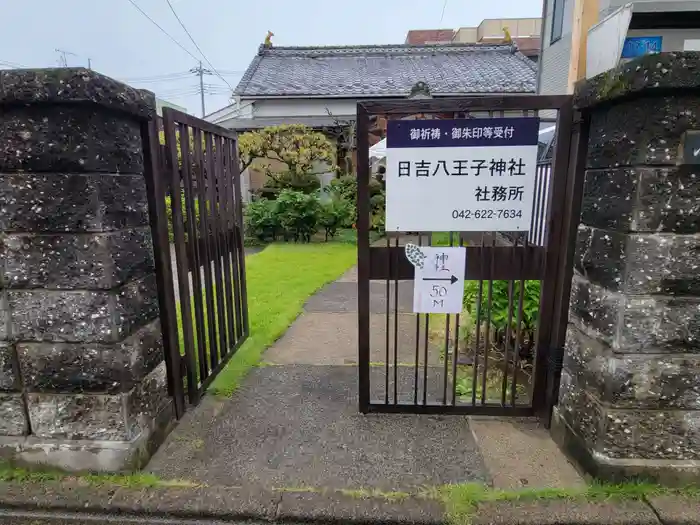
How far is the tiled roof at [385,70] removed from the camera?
46.1 feet

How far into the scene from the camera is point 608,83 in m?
1.93

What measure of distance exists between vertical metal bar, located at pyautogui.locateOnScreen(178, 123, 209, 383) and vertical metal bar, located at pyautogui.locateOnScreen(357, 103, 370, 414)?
1123 millimetres

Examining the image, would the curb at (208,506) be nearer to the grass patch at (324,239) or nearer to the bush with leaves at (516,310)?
the bush with leaves at (516,310)

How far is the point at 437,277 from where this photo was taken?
8.47 ft

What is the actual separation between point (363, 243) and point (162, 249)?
118 cm

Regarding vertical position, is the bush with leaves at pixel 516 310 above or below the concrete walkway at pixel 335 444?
above

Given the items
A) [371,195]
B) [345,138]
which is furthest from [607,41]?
[345,138]

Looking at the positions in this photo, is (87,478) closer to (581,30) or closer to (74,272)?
(74,272)

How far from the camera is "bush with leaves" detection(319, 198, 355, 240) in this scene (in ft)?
32.9

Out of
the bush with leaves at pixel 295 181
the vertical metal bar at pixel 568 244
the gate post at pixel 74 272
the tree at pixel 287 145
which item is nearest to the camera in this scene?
the gate post at pixel 74 272

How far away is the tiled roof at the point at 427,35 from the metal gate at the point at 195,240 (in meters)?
29.8

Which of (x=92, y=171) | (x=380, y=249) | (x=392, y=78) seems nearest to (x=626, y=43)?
(x=380, y=249)

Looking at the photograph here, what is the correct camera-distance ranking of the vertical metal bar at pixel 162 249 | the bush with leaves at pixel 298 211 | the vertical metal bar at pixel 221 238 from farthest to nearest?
the bush with leaves at pixel 298 211 < the vertical metal bar at pixel 221 238 < the vertical metal bar at pixel 162 249

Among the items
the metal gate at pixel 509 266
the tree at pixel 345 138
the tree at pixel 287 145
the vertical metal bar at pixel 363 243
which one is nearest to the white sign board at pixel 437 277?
the metal gate at pixel 509 266
